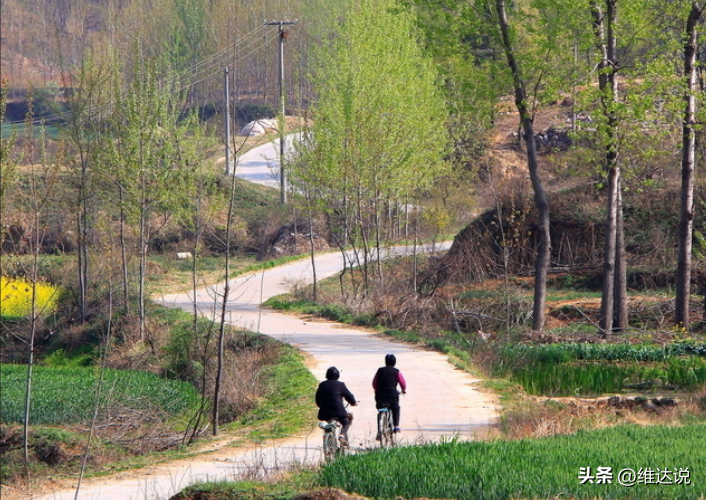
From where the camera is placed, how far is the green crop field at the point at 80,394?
17062 millimetres

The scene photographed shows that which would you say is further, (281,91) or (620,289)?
(281,91)

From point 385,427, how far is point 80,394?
994 centimetres

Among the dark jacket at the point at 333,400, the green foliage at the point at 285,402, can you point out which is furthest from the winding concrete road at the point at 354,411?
the dark jacket at the point at 333,400

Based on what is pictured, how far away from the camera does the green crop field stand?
17.1m

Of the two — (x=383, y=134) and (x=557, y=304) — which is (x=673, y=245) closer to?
(x=557, y=304)

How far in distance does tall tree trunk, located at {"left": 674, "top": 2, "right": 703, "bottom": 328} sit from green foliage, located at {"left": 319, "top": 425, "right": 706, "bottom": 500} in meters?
13.0

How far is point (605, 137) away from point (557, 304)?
277 inches

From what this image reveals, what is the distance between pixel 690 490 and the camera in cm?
833

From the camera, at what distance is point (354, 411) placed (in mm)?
15055

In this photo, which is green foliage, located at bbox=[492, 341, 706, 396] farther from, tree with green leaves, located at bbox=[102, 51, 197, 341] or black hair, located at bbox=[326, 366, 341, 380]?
tree with green leaves, located at bbox=[102, 51, 197, 341]

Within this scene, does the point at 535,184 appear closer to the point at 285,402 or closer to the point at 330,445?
the point at 285,402

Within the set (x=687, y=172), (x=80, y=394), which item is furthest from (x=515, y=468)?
(x=687, y=172)

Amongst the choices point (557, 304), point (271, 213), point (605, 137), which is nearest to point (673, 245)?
point (557, 304)

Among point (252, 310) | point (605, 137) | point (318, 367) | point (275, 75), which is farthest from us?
point (275, 75)
